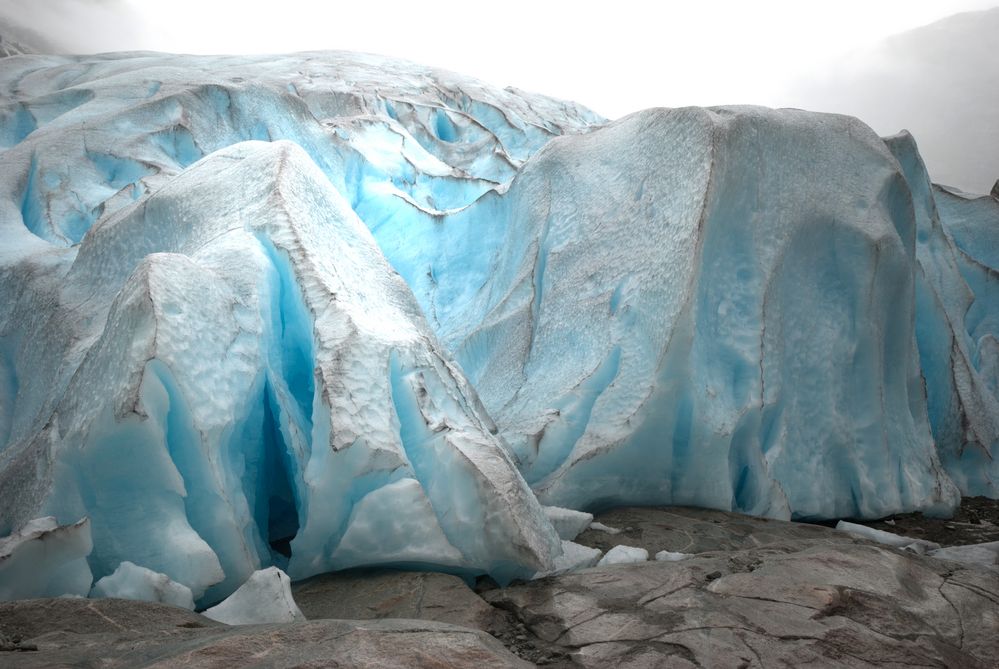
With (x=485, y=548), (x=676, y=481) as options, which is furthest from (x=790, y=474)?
(x=485, y=548)

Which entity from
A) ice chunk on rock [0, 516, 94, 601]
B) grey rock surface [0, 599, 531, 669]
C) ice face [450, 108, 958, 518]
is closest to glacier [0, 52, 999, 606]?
ice face [450, 108, 958, 518]

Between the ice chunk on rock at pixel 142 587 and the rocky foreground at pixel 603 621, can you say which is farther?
the ice chunk on rock at pixel 142 587

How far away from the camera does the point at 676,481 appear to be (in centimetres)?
388

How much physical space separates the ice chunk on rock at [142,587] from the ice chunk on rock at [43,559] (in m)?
0.09

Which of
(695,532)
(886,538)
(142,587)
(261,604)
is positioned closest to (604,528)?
(695,532)

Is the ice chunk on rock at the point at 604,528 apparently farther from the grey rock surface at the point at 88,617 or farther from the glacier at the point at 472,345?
the grey rock surface at the point at 88,617

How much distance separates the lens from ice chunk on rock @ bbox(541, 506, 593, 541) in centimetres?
321

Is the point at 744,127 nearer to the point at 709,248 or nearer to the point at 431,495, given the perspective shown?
the point at 709,248

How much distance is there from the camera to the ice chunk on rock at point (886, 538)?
3508 mm

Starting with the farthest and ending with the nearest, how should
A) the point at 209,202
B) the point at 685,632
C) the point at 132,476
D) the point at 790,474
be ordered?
the point at 790,474
the point at 209,202
the point at 132,476
the point at 685,632

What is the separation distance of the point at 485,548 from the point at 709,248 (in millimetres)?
2115

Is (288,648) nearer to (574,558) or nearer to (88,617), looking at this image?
(88,617)

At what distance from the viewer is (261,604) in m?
2.19

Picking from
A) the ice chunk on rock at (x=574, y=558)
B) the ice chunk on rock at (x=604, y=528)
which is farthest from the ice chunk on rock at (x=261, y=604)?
the ice chunk on rock at (x=604, y=528)
